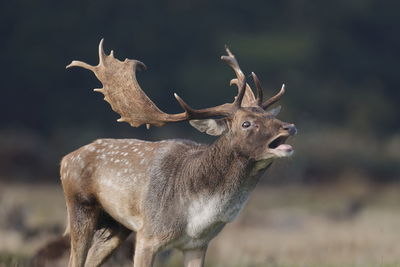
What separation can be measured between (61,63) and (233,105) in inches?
1203

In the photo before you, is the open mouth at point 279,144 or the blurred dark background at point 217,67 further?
the blurred dark background at point 217,67

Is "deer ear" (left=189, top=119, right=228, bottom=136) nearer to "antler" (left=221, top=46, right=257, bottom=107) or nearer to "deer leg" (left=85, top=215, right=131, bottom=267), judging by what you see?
"antler" (left=221, top=46, right=257, bottom=107)

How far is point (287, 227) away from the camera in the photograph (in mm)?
20719

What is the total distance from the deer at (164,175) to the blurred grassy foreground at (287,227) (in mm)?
1447

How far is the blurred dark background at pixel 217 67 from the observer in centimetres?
3334

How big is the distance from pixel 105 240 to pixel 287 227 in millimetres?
10830

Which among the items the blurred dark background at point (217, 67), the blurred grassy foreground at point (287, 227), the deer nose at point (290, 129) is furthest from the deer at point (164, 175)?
the blurred dark background at point (217, 67)

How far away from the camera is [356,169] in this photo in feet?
96.3

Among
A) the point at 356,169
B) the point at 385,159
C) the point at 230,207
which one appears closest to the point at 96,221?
the point at 230,207

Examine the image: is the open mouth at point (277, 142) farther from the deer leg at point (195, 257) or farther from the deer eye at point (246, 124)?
the deer leg at point (195, 257)

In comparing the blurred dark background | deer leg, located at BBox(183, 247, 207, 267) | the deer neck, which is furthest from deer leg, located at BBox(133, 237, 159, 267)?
the blurred dark background

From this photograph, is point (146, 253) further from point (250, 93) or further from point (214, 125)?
point (250, 93)

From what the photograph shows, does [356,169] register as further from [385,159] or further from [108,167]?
[108,167]

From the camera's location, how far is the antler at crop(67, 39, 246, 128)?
30.8 feet
